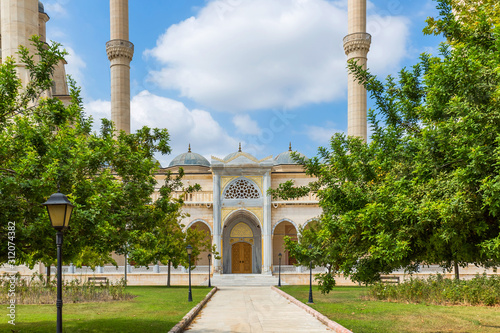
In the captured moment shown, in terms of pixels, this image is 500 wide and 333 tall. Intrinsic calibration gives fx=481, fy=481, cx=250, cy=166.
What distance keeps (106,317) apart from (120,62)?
90.9 ft

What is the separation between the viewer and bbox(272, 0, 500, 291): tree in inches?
243

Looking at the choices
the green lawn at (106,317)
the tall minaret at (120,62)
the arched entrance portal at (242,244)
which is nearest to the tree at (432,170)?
the green lawn at (106,317)

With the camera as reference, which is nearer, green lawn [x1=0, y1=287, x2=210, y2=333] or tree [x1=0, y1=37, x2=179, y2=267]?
tree [x1=0, y1=37, x2=179, y2=267]

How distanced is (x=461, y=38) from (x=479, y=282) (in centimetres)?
1373

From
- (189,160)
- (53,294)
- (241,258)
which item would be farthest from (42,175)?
(189,160)

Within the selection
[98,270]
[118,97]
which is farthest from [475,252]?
[118,97]

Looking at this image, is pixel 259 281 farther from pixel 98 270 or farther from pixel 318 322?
pixel 318 322

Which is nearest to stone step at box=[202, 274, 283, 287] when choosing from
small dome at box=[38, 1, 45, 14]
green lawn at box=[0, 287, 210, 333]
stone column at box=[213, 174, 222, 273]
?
stone column at box=[213, 174, 222, 273]

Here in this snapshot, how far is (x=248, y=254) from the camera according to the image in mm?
38094

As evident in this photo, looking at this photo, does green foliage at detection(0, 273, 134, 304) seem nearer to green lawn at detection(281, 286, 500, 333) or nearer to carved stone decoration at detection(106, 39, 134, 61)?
green lawn at detection(281, 286, 500, 333)

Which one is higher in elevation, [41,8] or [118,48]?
[41,8]

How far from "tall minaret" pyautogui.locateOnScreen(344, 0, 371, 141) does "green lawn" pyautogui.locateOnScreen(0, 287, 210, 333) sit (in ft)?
69.9

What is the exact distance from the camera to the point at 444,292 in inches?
684

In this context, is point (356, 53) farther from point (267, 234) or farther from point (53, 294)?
point (53, 294)
